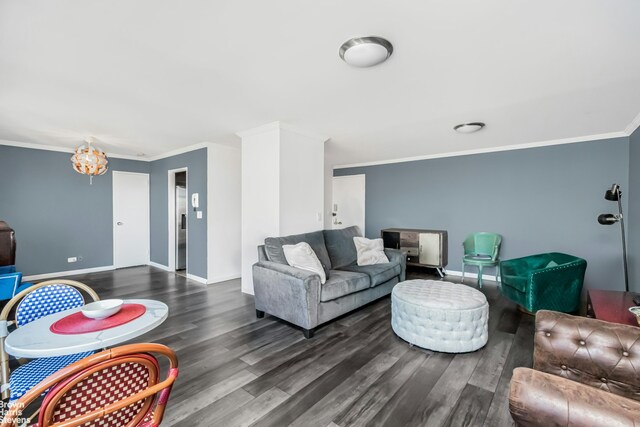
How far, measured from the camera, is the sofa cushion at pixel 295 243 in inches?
128

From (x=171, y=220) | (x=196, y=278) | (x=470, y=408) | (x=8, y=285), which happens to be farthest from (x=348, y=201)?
(x=8, y=285)

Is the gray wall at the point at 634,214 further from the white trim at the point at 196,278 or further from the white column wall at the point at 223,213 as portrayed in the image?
the white trim at the point at 196,278

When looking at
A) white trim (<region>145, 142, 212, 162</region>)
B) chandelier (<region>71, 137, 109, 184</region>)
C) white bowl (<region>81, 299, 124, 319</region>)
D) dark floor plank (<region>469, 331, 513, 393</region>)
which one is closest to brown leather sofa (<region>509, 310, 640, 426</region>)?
dark floor plank (<region>469, 331, 513, 393</region>)

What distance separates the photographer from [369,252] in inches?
161

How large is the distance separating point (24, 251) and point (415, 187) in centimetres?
719

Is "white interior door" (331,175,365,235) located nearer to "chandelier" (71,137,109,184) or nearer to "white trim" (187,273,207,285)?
"white trim" (187,273,207,285)

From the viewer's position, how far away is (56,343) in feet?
4.05

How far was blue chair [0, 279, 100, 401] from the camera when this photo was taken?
4.65 feet

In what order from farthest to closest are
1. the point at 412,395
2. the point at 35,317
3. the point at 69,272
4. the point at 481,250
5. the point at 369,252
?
the point at 69,272 → the point at 481,250 → the point at 369,252 → the point at 412,395 → the point at 35,317

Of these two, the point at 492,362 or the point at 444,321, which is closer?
the point at 492,362

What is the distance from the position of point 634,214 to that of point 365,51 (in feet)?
13.8

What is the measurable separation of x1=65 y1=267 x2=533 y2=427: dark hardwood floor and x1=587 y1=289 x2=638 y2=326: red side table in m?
0.66

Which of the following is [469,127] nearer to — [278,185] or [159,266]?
[278,185]

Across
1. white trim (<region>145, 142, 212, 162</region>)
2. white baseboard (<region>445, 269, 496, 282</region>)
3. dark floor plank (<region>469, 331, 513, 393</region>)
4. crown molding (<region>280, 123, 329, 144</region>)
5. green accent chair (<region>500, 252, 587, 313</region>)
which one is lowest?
dark floor plank (<region>469, 331, 513, 393</region>)
